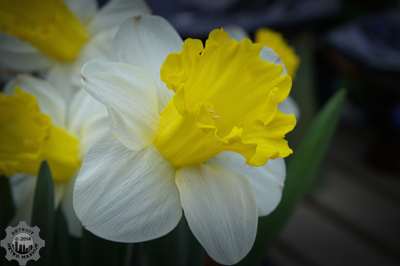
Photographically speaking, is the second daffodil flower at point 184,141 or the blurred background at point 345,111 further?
the blurred background at point 345,111

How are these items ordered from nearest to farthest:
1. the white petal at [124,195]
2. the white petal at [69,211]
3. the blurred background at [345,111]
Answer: the white petal at [124,195], the white petal at [69,211], the blurred background at [345,111]

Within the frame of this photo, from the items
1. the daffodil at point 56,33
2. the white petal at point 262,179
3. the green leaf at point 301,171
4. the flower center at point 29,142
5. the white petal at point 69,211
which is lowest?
the green leaf at point 301,171

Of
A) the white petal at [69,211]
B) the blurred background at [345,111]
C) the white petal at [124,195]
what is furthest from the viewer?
the blurred background at [345,111]

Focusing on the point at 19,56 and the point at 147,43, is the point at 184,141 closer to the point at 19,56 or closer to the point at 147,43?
the point at 147,43

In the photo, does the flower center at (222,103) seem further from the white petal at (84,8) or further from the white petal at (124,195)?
the white petal at (84,8)

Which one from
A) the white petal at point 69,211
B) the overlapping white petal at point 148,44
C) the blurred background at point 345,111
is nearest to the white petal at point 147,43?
the overlapping white petal at point 148,44

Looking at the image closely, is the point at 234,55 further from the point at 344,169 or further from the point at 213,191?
the point at 344,169
